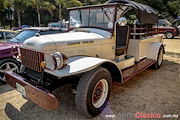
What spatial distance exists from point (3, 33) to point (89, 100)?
561 centimetres

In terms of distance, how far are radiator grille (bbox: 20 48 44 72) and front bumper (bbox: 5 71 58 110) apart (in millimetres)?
306

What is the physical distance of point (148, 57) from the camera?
5.41 metres

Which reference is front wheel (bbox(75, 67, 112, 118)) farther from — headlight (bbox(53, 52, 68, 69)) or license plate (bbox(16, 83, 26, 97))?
license plate (bbox(16, 83, 26, 97))

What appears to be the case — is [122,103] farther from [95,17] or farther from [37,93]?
[95,17]

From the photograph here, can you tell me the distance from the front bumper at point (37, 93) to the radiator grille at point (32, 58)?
31 centimetres

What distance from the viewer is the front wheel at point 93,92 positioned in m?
2.52

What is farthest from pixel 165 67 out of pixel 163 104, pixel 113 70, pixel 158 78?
pixel 113 70

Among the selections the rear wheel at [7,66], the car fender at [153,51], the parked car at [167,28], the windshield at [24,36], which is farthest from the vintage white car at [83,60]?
the parked car at [167,28]

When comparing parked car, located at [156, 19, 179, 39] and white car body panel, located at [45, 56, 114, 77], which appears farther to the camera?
parked car, located at [156, 19, 179, 39]

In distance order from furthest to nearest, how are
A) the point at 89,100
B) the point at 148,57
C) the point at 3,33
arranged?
the point at 3,33
the point at 148,57
the point at 89,100

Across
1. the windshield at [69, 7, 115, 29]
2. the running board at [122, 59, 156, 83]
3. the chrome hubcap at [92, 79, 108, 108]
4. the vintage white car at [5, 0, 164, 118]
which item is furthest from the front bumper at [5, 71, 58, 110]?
the windshield at [69, 7, 115, 29]

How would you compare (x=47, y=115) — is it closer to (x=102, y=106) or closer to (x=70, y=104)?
(x=70, y=104)

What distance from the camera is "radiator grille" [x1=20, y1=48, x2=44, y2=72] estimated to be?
8.48 feet

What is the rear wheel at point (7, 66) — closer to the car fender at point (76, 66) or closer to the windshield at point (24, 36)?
the windshield at point (24, 36)
